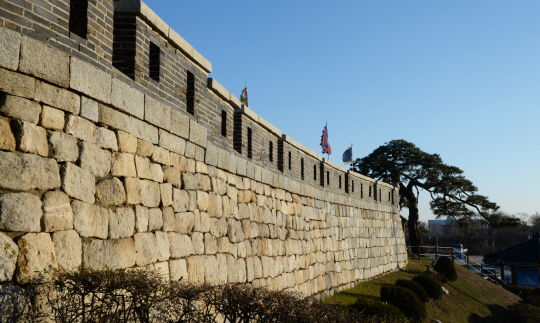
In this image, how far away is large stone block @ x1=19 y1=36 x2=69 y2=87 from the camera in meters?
4.12

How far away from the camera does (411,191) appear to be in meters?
33.0

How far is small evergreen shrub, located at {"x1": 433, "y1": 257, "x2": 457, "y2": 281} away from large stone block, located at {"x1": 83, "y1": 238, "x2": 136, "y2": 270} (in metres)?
19.0

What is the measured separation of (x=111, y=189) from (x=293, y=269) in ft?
21.6

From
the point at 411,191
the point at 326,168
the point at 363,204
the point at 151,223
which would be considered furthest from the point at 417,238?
the point at 151,223

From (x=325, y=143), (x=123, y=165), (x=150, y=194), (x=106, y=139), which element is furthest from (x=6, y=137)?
(x=325, y=143)

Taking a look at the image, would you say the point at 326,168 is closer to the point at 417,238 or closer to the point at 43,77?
the point at 43,77

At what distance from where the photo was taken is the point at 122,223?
5293 mm

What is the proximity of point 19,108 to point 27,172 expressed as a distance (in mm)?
562

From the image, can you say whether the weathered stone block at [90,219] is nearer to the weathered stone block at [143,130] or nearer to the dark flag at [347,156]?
the weathered stone block at [143,130]

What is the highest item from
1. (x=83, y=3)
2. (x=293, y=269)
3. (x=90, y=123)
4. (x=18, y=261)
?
(x=83, y=3)

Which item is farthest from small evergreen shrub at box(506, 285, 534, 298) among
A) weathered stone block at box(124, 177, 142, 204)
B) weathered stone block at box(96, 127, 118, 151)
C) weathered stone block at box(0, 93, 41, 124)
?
weathered stone block at box(0, 93, 41, 124)

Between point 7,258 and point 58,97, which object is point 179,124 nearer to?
point 58,97

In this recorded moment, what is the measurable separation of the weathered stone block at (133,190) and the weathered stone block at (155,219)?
0.30 metres

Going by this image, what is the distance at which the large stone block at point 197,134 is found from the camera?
710 centimetres
